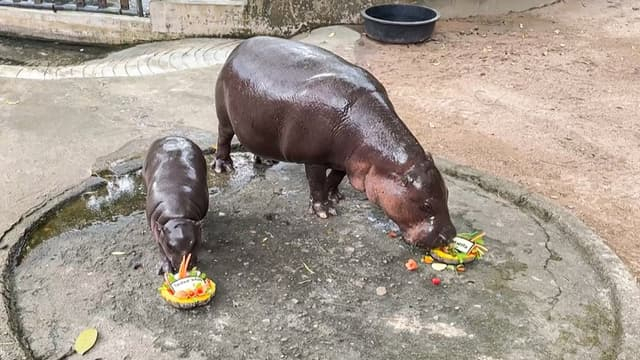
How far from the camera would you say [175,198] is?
3.93m

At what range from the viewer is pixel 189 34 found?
347 inches

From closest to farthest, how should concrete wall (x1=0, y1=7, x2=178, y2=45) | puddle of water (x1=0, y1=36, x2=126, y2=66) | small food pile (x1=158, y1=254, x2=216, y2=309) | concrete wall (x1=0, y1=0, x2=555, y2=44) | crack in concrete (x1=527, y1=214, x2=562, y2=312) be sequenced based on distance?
small food pile (x1=158, y1=254, x2=216, y2=309) → crack in concrete (x1=527, y1=214, x2=562, y2=312) → puddle of water (x1=0, y1=36, x2=126, y2=66) → concrete wall (x1=0, y1=0, x2=555, y2=44) → concrete wall (x1=0, y1=7, x2=178, y2=45)

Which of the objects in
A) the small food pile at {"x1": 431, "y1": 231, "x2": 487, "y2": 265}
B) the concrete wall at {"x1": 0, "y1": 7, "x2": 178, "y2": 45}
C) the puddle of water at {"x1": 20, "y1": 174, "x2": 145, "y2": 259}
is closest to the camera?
the small food pile at {"x1": 431, "y1": 231, "x2": 487, "y2": 265}

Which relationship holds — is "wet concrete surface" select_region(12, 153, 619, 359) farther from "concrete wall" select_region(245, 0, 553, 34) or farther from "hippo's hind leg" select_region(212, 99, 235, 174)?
"concrete wall" select_region(245, 0, 553, 34)

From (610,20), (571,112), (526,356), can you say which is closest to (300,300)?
(526,356)

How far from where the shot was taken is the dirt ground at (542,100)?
5.29 meters

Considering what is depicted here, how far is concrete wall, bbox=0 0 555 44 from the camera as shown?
8.71 meters

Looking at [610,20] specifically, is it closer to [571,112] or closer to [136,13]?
[571,112]

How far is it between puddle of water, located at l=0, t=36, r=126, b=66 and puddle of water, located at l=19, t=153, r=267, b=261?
4.15 metres

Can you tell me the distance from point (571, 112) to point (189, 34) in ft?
15.9

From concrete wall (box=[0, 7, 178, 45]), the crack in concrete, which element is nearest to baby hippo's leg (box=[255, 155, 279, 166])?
the crack in concrete

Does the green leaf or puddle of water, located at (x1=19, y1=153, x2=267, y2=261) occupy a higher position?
puddle of water, located at (x1=19, y1=153, x2=267, y2=261)

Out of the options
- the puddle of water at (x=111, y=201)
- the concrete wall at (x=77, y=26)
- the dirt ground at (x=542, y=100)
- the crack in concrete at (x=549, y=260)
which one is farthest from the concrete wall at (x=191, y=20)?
the crack in concrete at (x=549, y=260)

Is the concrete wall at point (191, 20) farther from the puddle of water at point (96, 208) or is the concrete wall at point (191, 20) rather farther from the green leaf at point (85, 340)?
the green leaf at point (85, 340)
